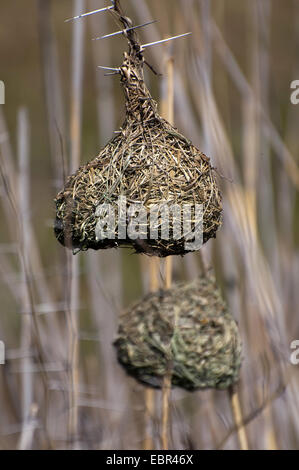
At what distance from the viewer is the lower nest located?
1346 mm

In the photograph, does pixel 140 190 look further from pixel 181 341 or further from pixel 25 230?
pixel 25 230

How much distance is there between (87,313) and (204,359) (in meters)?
3.40

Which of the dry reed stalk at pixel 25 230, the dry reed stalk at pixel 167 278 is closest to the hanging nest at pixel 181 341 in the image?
the dry reed stalk at pixel 167 278

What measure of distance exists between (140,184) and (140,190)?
0.01 meters

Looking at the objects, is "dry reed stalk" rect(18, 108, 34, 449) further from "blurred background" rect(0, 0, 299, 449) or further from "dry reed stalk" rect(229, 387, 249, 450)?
"dry reed stalk" rect(229, 387, 249, 450)

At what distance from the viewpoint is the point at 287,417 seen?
2.45 metres

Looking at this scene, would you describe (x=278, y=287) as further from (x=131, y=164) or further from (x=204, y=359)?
(x=131, y=164)

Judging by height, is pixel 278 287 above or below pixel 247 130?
below

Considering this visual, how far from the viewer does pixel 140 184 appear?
1.35m

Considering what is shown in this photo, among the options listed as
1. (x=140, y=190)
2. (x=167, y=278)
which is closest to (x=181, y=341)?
(x=167, y=278)

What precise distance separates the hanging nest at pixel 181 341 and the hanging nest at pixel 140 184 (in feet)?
1.46

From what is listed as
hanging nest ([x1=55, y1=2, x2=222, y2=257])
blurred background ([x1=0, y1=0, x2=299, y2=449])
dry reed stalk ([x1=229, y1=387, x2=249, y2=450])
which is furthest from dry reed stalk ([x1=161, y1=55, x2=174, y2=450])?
hanging nest ([x1=55, y1=2, x2=222, y2=257])
